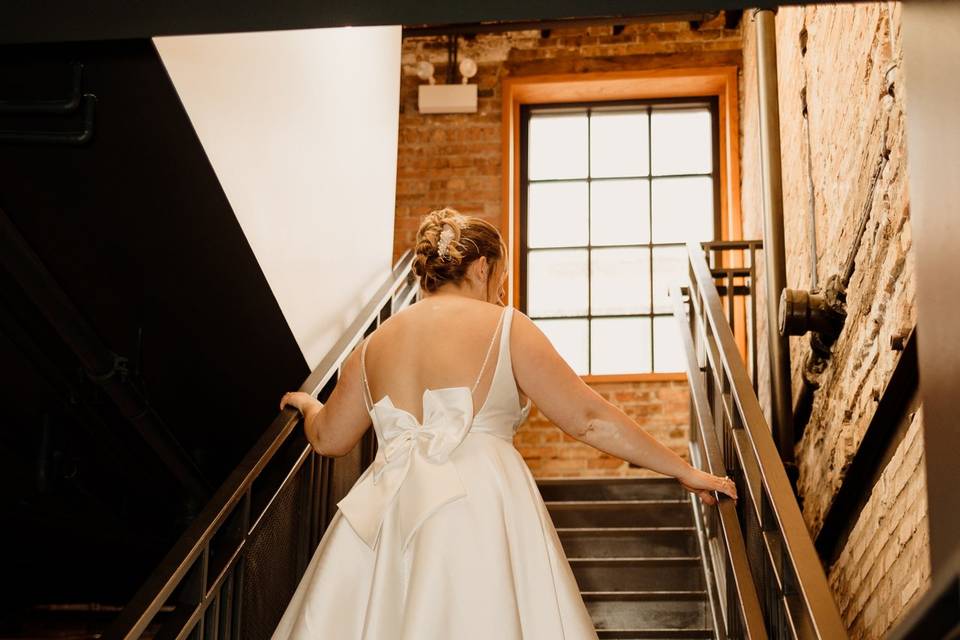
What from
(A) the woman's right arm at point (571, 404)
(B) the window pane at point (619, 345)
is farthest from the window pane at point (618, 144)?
(A) the woman's right arm at point (571, 404)

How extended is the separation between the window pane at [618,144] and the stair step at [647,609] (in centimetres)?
494

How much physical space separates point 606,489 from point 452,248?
3.32 m

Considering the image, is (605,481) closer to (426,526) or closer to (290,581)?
(290,581)

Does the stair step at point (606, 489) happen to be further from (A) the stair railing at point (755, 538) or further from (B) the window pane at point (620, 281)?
(B) the window pane at point (620, 281)

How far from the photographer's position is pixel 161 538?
5.25 meters

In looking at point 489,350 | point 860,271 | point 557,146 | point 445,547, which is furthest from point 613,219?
point 445,547

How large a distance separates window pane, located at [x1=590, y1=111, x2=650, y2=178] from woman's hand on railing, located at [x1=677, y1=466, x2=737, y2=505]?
592 centimetres

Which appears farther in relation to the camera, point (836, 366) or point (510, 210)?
point (510, 210)

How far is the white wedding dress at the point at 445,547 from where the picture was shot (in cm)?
245

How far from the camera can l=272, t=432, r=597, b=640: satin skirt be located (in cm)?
244

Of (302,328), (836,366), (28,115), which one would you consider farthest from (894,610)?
(28,115)

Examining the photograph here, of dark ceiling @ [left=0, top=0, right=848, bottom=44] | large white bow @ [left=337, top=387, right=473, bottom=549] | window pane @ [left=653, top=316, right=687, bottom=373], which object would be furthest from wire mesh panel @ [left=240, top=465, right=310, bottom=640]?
window pane @ [left=653, top=316, right=687, bottom=373]

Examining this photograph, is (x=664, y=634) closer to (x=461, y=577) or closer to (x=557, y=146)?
(x=461, y=577)

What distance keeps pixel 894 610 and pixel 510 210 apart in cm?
585
